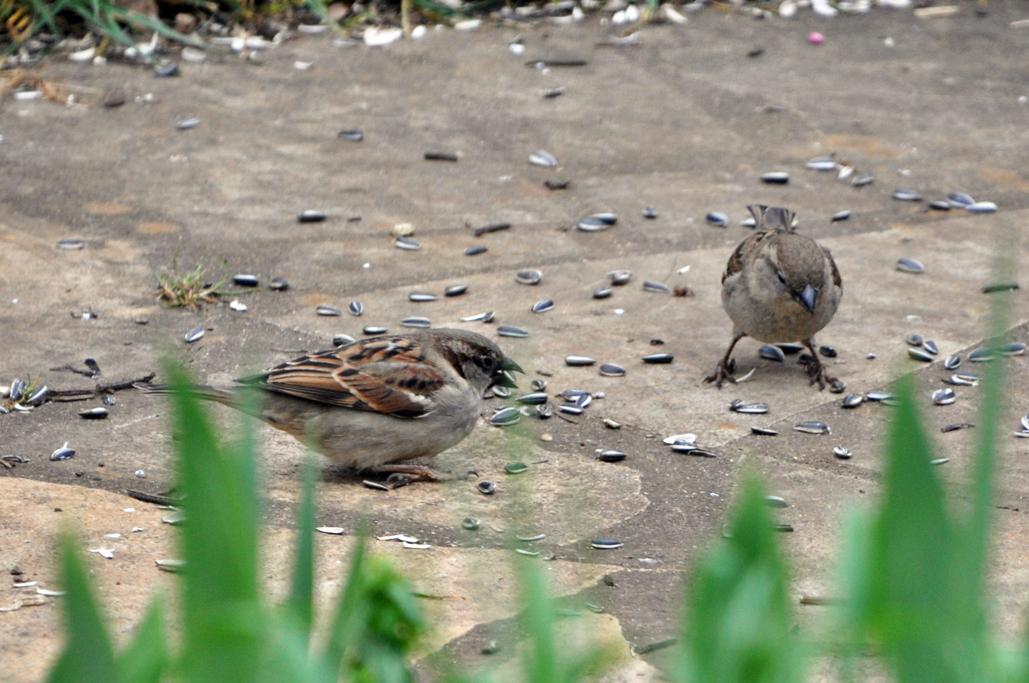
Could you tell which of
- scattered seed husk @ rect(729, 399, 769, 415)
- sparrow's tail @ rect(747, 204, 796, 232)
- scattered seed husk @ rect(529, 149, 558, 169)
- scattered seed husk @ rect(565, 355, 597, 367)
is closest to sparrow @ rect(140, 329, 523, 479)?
scattered seed husk @ rect(565, 355, 597, 367)

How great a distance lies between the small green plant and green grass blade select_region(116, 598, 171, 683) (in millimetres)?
4189

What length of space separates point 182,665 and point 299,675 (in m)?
0.13

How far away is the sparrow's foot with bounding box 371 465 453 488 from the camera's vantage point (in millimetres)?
4828

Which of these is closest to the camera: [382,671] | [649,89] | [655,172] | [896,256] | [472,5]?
[382,671]

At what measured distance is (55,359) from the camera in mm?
5469

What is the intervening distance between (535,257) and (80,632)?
4.95 metres

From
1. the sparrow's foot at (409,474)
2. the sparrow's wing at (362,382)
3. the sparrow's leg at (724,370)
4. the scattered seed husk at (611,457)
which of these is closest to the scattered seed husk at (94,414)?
the sparrow's wing at (362,382)

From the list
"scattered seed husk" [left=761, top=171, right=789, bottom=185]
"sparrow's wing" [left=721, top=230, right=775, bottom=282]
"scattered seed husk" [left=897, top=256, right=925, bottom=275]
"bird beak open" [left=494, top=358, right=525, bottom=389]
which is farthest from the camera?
"scattered seed husk" [left=761, top=171, right=789, bottom=185]

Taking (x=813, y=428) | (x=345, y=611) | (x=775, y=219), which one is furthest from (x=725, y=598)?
(x=775, y=219)

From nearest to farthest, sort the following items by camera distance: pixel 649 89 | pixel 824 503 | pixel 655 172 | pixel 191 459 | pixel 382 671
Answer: pixel 191 459
pixel 382 671
pixel 824 503
pixel 655 172
pixel 649 89

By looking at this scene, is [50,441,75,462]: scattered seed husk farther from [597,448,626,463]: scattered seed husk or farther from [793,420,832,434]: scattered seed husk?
[793,420,832,434]: scattered seed husk

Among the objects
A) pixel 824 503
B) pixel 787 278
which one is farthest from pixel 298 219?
pixel 824 503

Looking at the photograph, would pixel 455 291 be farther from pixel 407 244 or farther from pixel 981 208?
pixel 981 208

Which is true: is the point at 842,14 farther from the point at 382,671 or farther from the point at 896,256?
the point at 382,671
